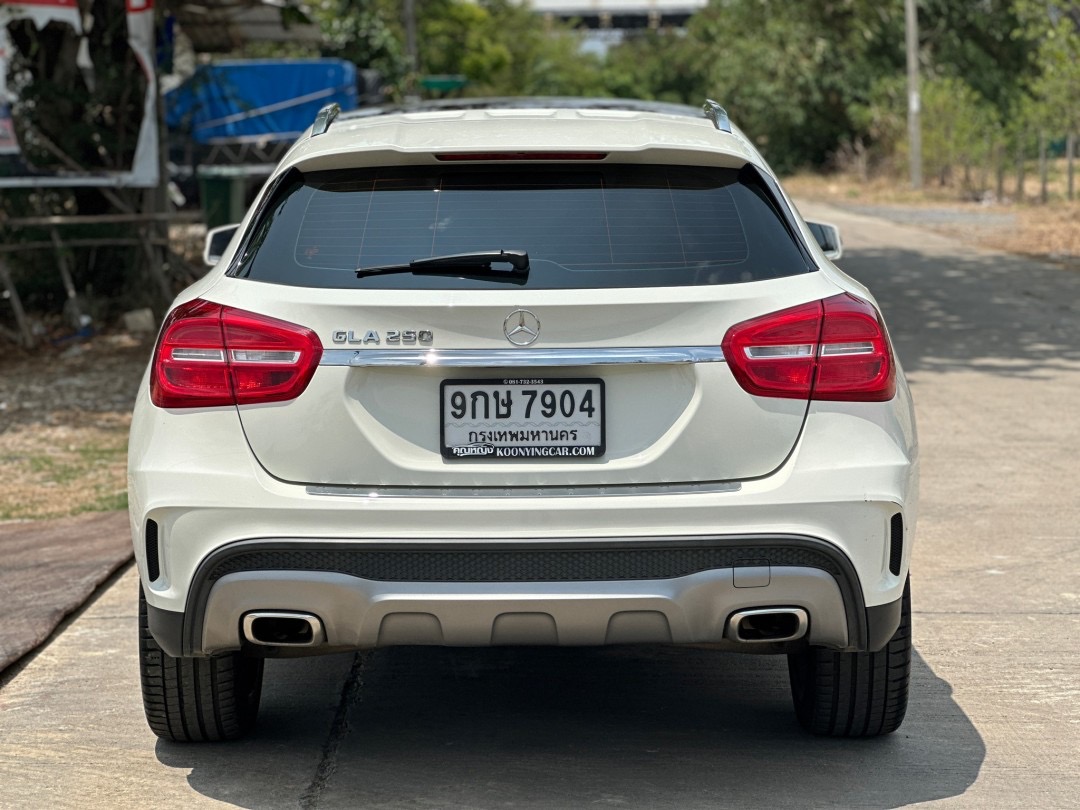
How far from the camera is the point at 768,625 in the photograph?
12.5 feet

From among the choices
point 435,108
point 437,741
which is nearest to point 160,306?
point 435,108

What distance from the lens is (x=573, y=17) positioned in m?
94.8

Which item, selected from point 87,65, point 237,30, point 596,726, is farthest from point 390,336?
point 237,30

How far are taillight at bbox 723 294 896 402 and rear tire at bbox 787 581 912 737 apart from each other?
25.0 inches

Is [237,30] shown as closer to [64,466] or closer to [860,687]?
[64,466]

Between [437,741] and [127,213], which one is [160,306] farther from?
[437,741]

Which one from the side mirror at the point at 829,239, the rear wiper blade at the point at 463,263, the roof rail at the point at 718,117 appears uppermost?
the roof rail at the point at 718,117

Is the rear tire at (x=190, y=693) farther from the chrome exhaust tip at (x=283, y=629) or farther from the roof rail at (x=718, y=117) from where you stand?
the roof rail at (x=718, y=117)

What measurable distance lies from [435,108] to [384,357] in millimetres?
2116

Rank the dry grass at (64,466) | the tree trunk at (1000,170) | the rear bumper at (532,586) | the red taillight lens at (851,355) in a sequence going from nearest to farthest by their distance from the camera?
the rear bumper at (532,586), the red taillight lens at (851,355), the dry grass at (64,466), the tree trunk at (1000,170)

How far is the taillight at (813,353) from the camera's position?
373cm

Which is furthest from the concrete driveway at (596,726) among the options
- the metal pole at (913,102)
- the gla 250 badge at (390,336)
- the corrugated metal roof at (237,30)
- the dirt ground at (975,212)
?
the metal pole at (913,102)

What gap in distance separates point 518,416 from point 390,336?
349 millimetres

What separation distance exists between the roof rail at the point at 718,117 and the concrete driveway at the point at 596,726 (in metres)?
1.69
